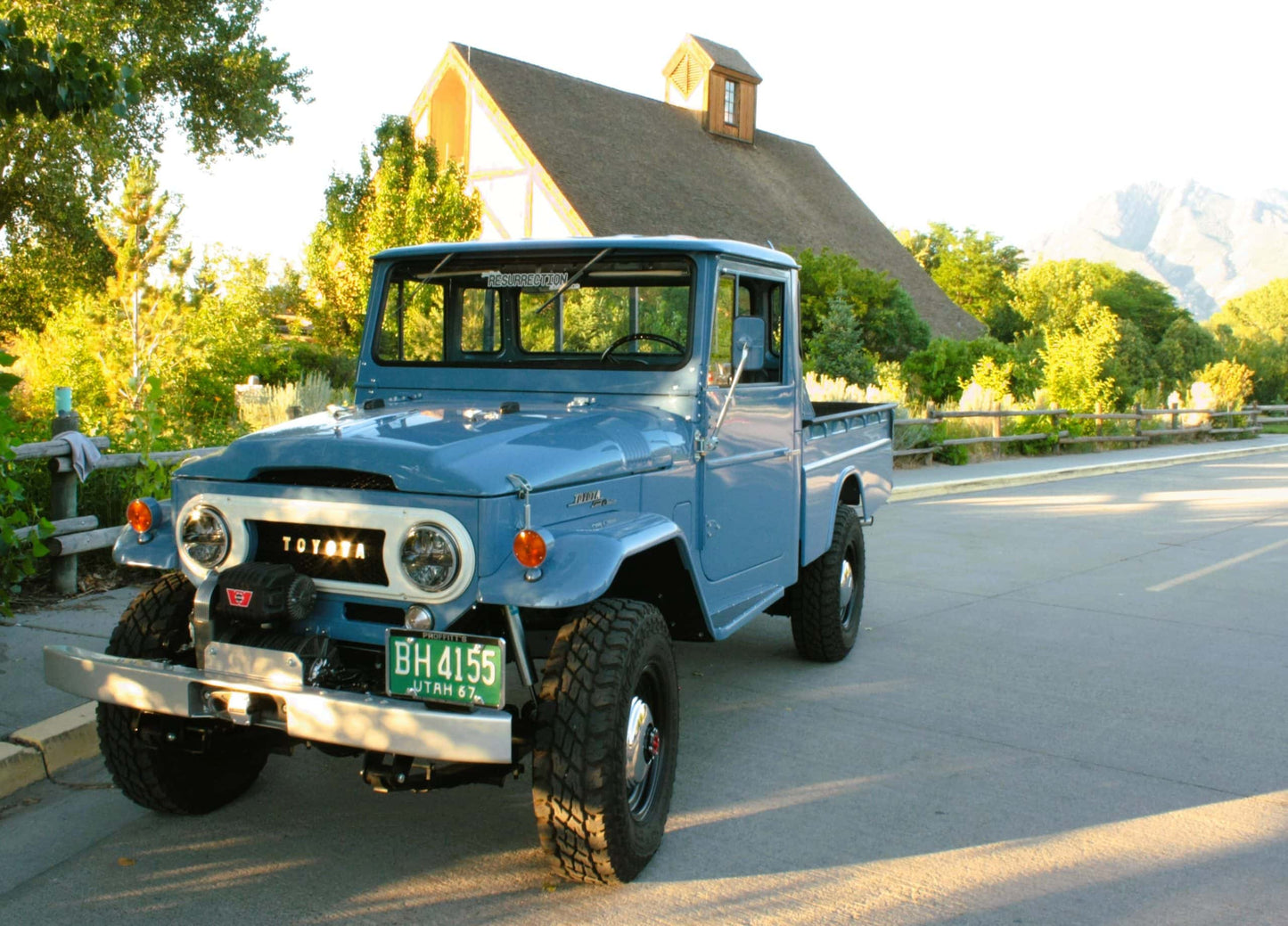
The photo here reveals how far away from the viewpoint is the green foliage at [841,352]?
1016 inches

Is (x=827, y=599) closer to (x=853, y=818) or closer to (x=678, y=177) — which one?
(x=853, y=818)

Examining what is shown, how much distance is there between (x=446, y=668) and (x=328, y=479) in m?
0.82

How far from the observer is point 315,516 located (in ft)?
12.3

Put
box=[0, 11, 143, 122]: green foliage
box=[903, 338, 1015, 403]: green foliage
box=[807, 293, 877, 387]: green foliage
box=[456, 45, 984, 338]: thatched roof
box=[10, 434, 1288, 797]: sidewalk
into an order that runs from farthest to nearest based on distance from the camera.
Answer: box=[456, 45, 984, 338]: thatched roof → box=[903, 338, 1015, 403]: green foliage → box=[807, 293, 877, 387]: green foliage → box=[0, 11, 143, 122]: green foliage → box=[10, 434, 1288, 797]: sidewalk

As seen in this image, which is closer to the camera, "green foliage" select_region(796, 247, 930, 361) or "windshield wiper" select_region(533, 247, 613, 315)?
"windshield wiper" select_region(533, 247, 613, 315)

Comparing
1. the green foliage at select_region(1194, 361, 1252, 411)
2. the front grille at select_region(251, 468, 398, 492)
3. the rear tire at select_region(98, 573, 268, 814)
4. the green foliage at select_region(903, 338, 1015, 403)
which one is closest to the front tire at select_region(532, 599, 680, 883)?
the front grille at select_region(251, 468, 398, 492)

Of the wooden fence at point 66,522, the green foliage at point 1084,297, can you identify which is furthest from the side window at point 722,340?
the green foliage at point 1084,297

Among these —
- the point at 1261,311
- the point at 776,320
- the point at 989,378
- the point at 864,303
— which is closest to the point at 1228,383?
the point at 864,303

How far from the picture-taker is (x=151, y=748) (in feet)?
13.2

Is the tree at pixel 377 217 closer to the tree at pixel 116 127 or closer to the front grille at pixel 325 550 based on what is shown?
the tree at pixel 116 127

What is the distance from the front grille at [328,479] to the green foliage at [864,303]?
2575 cm

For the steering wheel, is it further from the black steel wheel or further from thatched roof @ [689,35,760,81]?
thatched roof @ [689,35,760,81]

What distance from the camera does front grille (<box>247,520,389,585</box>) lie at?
3.78 metres

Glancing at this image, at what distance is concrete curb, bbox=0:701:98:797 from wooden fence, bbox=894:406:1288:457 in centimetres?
1517
